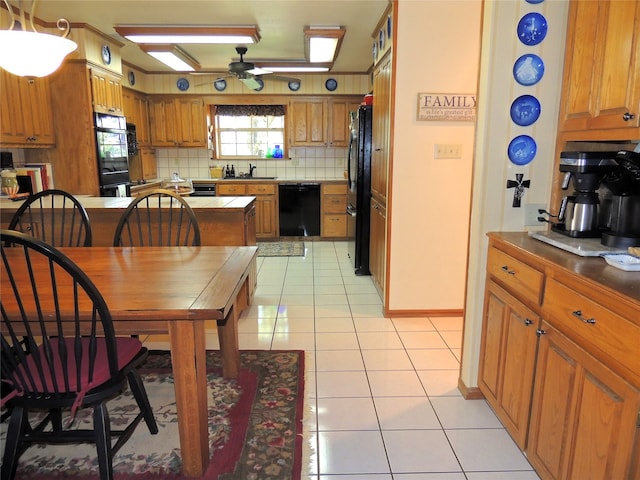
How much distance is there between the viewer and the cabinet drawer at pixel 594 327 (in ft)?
3.77

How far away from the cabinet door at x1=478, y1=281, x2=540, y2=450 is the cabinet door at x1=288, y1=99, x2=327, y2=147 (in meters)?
4.73

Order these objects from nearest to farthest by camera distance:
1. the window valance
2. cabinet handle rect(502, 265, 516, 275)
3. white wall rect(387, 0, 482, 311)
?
1. cabinet handle rect(502, 265, 516, 275)
2. white wall rect(387, 0, 482, 311)
3. the window valance

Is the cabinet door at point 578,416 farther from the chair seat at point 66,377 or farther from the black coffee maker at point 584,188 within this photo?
the chair seat at point 66,377

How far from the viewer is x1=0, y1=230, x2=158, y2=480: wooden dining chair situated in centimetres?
136

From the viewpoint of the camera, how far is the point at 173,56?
479 cm

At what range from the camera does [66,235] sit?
10.4 ft

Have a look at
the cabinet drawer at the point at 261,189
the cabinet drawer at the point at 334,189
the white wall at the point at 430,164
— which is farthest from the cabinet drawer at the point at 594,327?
the cabinet drawer at the point at 261,189

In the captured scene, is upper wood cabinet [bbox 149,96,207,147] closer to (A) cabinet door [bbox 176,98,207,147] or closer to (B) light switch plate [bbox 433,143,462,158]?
(A) cabinet door [bbox 176,98,207,147]

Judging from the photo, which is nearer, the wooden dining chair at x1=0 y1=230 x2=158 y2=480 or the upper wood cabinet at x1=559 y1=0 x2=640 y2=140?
the wooden dining chair at x1=0 y1=230 x2=158 y2=480

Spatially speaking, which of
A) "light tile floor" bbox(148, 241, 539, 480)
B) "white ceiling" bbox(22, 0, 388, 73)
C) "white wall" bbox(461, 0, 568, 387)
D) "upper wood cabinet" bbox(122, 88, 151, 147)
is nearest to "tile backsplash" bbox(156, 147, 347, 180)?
"upper wood cabinet" bbox(122, 88, 151, 147)

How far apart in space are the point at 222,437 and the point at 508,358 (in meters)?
1.31

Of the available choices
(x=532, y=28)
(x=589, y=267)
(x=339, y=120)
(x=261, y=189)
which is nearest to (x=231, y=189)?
(x=261, y=189)

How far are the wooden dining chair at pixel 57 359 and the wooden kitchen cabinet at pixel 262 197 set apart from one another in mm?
4575

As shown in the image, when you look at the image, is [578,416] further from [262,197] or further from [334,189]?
[262,197]
